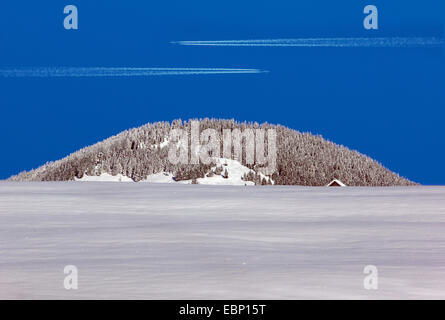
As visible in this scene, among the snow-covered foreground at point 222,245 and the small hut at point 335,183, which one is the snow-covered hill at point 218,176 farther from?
the snow-covered foreground at point 222,245

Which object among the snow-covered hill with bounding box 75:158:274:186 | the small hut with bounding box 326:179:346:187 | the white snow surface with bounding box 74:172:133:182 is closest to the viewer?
the snow-covered hill with bounding box 75:158:274:186

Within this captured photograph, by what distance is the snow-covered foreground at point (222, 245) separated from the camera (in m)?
6.22

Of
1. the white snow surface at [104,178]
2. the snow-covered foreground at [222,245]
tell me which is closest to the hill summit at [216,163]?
the white snow surface at [104,178]

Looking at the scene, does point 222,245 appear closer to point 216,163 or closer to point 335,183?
point 216,163

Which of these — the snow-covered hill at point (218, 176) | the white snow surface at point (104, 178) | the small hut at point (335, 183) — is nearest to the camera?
the snow-covered hill at point (218, 176)

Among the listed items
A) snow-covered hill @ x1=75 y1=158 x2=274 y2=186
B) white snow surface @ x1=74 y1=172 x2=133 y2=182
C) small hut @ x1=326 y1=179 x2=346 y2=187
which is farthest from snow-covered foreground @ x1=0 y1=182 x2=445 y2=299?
small hut @ x1=326 y1=179 x2=346 y2=187

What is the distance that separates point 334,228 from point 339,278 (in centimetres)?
386

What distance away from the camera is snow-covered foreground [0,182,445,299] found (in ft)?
20.4

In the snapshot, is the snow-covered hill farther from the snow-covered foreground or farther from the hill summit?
the snow-covered foreground

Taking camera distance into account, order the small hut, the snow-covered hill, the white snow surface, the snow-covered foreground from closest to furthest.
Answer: the snow-covered foreground
the snow-covered hill
the white snow surface
the small hut

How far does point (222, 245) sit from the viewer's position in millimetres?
8711

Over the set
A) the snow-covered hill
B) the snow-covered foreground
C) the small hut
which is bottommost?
the snow-covered foreground

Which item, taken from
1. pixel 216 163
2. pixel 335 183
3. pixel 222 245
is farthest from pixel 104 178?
pixel 222 245
